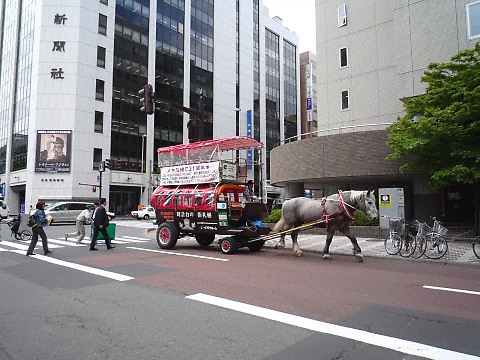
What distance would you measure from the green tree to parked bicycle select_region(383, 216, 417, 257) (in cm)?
377

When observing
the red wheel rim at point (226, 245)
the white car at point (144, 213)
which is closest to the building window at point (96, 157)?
the white car at point (144, 213)

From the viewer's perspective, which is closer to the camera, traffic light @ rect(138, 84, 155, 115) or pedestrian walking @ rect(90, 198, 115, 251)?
pedestrian walking @ rect(90, 198, 115, 251)

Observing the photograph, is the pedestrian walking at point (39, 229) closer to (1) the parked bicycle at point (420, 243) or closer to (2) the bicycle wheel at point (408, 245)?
(2) the bicycle wheel at point (408, 245)

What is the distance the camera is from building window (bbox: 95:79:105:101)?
47.3 m

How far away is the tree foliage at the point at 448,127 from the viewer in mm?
14070

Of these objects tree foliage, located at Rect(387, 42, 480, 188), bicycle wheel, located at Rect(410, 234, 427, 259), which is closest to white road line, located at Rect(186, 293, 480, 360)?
bicycle wheel, located at Rect(410, 234, 427, 259)

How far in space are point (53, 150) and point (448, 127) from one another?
42.9 metres

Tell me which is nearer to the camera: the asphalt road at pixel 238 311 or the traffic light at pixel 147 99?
the asphalt road at pixel 238 311

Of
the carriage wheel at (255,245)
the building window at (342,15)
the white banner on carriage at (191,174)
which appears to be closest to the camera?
the white banner on carriage at (191,174)

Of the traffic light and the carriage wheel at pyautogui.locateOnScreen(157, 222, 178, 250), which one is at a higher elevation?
the traffic light

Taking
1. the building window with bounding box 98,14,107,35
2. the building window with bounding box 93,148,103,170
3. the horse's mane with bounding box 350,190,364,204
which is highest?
the building window with bounding box 98,14,107,35

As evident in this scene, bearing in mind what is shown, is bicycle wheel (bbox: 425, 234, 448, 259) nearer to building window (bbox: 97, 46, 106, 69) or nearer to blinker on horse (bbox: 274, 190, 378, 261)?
blinker on horse (bbox: 274, 190, 378, 261)

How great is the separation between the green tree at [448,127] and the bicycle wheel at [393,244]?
406cm

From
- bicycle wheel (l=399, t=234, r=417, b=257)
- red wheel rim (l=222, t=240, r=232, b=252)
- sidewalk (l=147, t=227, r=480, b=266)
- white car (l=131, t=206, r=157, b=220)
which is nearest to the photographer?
sidewalk (l=147, t=227, r=480, b=266)
